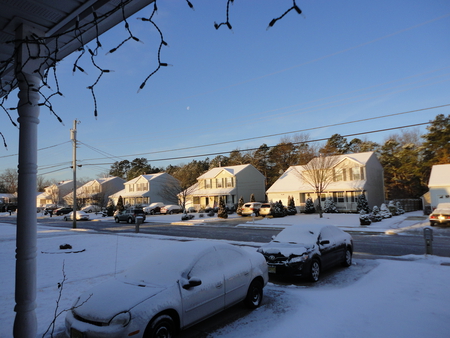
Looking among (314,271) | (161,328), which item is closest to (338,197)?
(314,271)

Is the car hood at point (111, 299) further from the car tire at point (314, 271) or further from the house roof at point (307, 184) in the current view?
the house roof at point (307, 184)

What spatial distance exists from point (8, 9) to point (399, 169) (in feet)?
184

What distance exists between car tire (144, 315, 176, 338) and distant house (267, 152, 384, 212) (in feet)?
108

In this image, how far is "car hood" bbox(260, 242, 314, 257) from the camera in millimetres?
8492

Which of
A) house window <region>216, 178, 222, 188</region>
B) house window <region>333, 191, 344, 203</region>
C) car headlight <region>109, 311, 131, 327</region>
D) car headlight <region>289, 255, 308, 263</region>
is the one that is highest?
house window <region>216, 178, 222, 188</region>

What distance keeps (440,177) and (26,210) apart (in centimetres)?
4058

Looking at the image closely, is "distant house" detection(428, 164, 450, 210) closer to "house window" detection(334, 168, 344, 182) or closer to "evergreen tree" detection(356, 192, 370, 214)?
"evergreen tree" detection(356, 192, 370, 214)

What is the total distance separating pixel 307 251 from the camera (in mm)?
8492

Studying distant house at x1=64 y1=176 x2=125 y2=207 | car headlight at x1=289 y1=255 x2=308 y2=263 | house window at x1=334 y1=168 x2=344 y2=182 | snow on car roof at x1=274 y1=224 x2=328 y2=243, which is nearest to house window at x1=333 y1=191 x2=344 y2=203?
house window at x1=334 y1=168 x2=344 y2=182

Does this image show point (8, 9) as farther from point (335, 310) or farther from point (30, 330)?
point (335, 310)

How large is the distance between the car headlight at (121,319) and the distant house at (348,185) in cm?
3363

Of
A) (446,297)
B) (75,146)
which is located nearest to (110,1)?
(446,297)

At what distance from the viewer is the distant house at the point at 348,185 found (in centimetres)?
3812

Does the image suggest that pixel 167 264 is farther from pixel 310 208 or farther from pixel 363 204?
pixel 310 208
